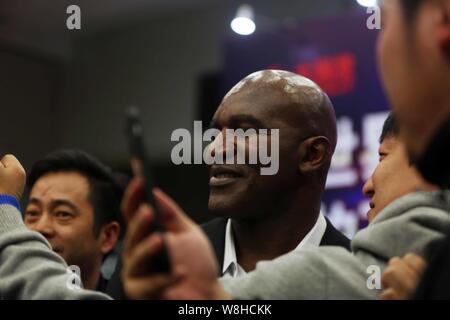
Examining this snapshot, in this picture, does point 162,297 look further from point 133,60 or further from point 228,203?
point 133,60

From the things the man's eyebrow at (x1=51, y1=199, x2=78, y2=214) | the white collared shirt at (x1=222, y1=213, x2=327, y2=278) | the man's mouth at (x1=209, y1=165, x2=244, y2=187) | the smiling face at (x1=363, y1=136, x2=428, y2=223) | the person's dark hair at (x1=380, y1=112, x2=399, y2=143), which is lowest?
the white collared shirt at (x1=222, y1=213, x2=327, y2=278)

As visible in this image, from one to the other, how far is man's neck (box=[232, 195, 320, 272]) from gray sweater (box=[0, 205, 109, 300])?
568 millimetres

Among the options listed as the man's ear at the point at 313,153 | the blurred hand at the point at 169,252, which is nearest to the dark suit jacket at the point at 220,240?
the man's ear at the point at 313,153

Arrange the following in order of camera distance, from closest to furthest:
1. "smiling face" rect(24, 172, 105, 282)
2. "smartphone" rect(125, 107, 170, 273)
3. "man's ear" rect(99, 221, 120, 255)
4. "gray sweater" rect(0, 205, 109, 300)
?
"smartphone" rect(125, 107, 170, 273) < "gray sweater" rect(0, 205, 109, 300) < "smiling face" rect(24, 172, 105, 282) < "man's ear" rect(99, 221, 120, 255)

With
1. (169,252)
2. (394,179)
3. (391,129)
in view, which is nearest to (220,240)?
(391,129)

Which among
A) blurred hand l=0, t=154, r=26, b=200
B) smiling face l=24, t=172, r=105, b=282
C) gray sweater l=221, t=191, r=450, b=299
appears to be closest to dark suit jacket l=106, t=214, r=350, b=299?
smiling face l=24, t=172, r=105, b=282

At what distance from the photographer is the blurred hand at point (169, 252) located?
0.91 metres

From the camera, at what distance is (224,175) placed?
1.76 m

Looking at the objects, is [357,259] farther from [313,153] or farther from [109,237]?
[109,237]

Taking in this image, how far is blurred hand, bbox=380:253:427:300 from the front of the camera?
1.10m

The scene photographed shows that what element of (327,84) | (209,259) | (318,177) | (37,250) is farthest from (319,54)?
(209,259)

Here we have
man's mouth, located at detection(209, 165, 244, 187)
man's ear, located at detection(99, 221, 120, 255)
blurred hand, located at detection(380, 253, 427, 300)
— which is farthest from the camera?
man's ear, located at detection(99, 221, 120, 255)

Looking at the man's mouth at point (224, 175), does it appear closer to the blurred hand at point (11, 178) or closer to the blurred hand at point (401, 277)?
the blurred hand at point (11, 178)

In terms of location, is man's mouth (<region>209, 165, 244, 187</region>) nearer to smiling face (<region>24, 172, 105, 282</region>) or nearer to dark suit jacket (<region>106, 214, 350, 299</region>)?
dark suit jacket (<region>106, 214, 350, 299</region>)
